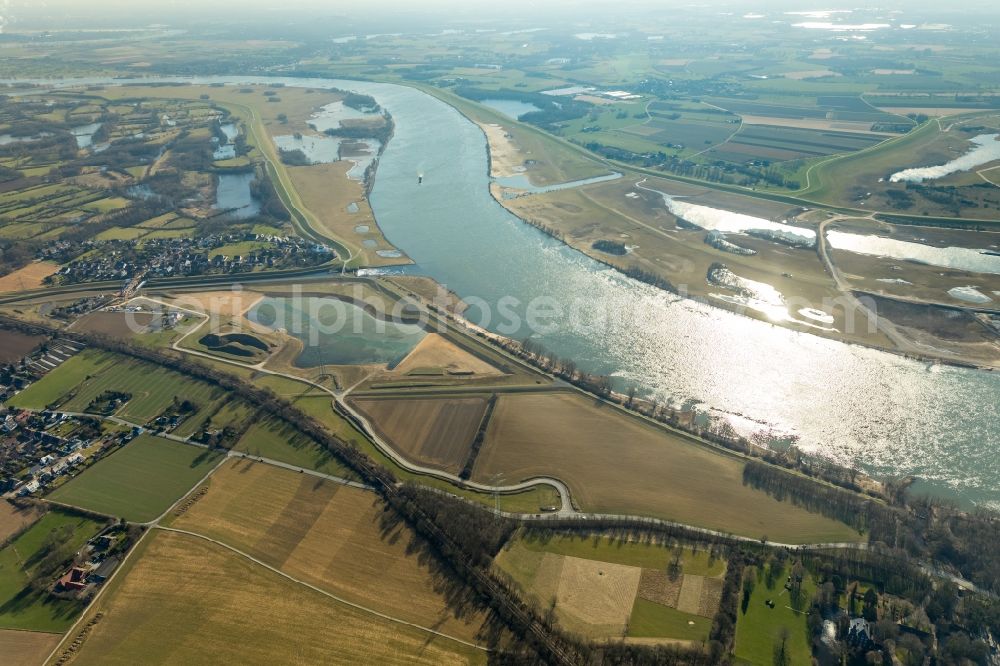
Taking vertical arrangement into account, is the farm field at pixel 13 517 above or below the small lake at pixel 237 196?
below

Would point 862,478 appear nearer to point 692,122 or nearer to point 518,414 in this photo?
point 518,414

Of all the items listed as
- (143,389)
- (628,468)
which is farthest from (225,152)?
(628,468)

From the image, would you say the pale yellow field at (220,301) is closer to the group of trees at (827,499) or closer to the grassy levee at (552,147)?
the group of trees at (827,499)

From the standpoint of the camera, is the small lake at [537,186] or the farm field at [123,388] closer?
the farm field at [123,388]

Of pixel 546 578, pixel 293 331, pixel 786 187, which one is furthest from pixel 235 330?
pixel 786 187

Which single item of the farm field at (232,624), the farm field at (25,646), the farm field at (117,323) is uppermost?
the farm field at (117,323)

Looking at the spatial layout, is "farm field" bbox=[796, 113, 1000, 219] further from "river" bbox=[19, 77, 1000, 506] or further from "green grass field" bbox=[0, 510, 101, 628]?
"green grass field" bbox=[0, 510, 101, 628]

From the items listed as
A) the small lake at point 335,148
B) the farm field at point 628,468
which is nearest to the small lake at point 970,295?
the farm field at point 628,468

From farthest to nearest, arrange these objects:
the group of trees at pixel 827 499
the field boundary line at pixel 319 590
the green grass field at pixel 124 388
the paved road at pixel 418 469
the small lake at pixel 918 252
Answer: the small lake at pixel 918 252, the green grass field at pixel 124 388, the paved road at pixel 418 469, the group of trees at pixel 827 499, the field boundary line at pixel 319 590
